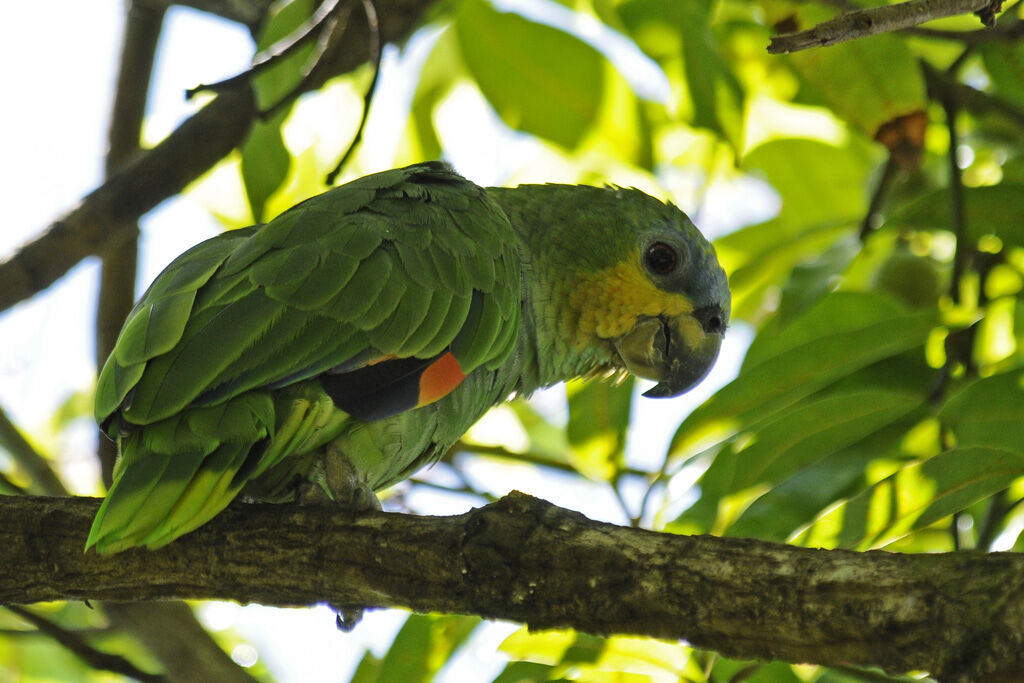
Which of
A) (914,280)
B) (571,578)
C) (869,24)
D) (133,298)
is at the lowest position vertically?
(571,578)

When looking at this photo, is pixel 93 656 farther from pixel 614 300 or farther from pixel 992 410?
pixel 992 410

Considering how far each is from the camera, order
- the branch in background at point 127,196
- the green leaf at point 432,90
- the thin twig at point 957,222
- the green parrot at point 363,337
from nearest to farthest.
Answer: the green parrot at point 363,337
the thin twig at point 957,222
the branch in background at point 127,196
the green leaf at point 432,90

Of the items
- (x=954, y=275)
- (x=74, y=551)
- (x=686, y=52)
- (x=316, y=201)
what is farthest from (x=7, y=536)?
(x=954, y=275)

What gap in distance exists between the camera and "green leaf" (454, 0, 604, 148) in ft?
9.41

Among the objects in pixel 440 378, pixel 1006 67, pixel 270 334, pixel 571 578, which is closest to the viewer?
pixel 571 578

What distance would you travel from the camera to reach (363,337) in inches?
Result: 79.7

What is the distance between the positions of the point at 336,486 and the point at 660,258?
1280 mm

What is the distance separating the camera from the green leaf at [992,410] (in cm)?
205

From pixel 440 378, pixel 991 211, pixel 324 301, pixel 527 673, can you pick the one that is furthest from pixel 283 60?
pixel 991 211

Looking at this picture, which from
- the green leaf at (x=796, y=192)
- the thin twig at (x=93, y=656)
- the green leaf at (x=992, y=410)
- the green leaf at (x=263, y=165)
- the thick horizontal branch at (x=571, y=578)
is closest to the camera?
the thick horizontal branch at (x=571, y=578)

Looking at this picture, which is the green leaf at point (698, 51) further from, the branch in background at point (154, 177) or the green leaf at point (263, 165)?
the green leaf at point (263, 165)

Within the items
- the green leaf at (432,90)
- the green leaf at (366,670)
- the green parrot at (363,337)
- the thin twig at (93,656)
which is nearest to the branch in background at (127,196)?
the green parrot at (363,337)

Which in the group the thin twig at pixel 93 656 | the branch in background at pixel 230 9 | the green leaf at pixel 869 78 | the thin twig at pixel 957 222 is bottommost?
the thin twig at pixel 93 656

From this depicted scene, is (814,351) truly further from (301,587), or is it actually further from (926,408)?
(301,587)
